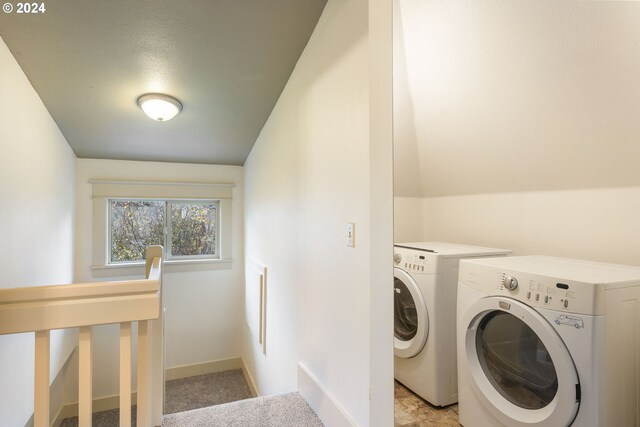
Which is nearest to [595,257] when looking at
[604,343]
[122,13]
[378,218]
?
[604,343]

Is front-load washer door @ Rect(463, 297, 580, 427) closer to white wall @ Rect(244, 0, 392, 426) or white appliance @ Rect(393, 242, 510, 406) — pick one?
white appliance @ Rect(393, 242, 510, 406)

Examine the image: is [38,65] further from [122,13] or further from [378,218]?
[378,218]

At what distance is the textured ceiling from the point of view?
148 cm

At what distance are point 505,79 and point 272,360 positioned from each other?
7.92 feet

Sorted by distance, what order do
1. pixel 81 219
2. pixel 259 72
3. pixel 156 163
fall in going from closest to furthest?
pixel 259 72 < pixel 81 219 < pixel 156 163

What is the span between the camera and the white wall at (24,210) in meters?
1.59

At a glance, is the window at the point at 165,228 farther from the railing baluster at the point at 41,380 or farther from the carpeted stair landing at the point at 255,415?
the railing baluster at the point at 41,380

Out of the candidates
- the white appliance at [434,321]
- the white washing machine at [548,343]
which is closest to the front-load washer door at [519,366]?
the white washing machine at [548,343]

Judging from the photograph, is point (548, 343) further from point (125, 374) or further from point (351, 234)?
point (125, 374)

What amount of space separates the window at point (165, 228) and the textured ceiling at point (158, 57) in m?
1.01

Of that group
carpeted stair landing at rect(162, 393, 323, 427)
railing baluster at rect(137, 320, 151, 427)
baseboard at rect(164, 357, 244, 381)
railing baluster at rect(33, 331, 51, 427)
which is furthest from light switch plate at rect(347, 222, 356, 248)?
baseboard at rect(164, 357, 244, 381)

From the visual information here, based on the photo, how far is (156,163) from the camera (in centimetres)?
340

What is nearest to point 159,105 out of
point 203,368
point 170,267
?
point 170,267

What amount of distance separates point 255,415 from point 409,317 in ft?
3.71
